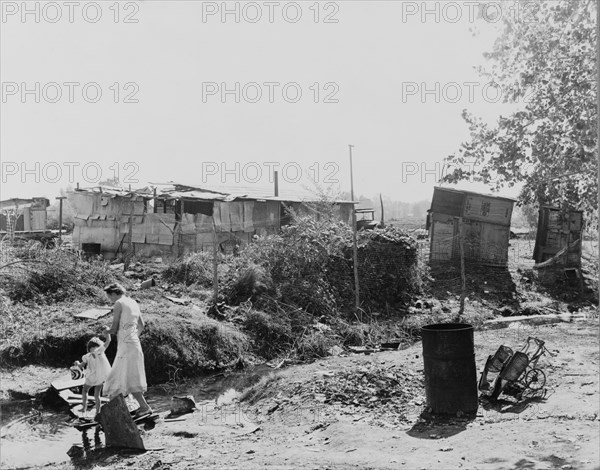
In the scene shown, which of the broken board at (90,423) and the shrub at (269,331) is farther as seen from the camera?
the shrub at (269,331)

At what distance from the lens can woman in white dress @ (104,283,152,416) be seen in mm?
7910

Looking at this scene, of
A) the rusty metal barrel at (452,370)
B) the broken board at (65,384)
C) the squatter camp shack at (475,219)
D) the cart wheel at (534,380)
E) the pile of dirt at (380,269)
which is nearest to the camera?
the rusty metal barrel at (452,370)

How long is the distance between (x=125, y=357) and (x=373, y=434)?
135 inches

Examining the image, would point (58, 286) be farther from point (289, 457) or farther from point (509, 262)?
point (509, 262)

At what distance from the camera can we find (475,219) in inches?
834

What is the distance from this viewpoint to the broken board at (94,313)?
11719 millimetres

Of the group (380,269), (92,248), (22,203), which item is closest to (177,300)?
(380,269)

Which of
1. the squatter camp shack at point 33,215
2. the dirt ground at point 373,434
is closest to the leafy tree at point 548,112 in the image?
the dirt ground at point 373,434

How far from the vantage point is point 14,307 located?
1221 cm

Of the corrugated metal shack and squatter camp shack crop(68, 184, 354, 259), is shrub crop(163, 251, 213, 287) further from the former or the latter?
the corrugated metal shack

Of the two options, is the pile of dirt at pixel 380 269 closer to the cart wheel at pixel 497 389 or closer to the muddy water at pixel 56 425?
the muddy water at pixel 56 425

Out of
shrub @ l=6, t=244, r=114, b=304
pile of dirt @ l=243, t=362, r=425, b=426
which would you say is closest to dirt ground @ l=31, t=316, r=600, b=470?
pile of dirt @ l=243, t=362, r=425, b=426

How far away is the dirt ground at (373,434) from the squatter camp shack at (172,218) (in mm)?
13501

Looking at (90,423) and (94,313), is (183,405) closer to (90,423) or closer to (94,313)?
(90,423)
